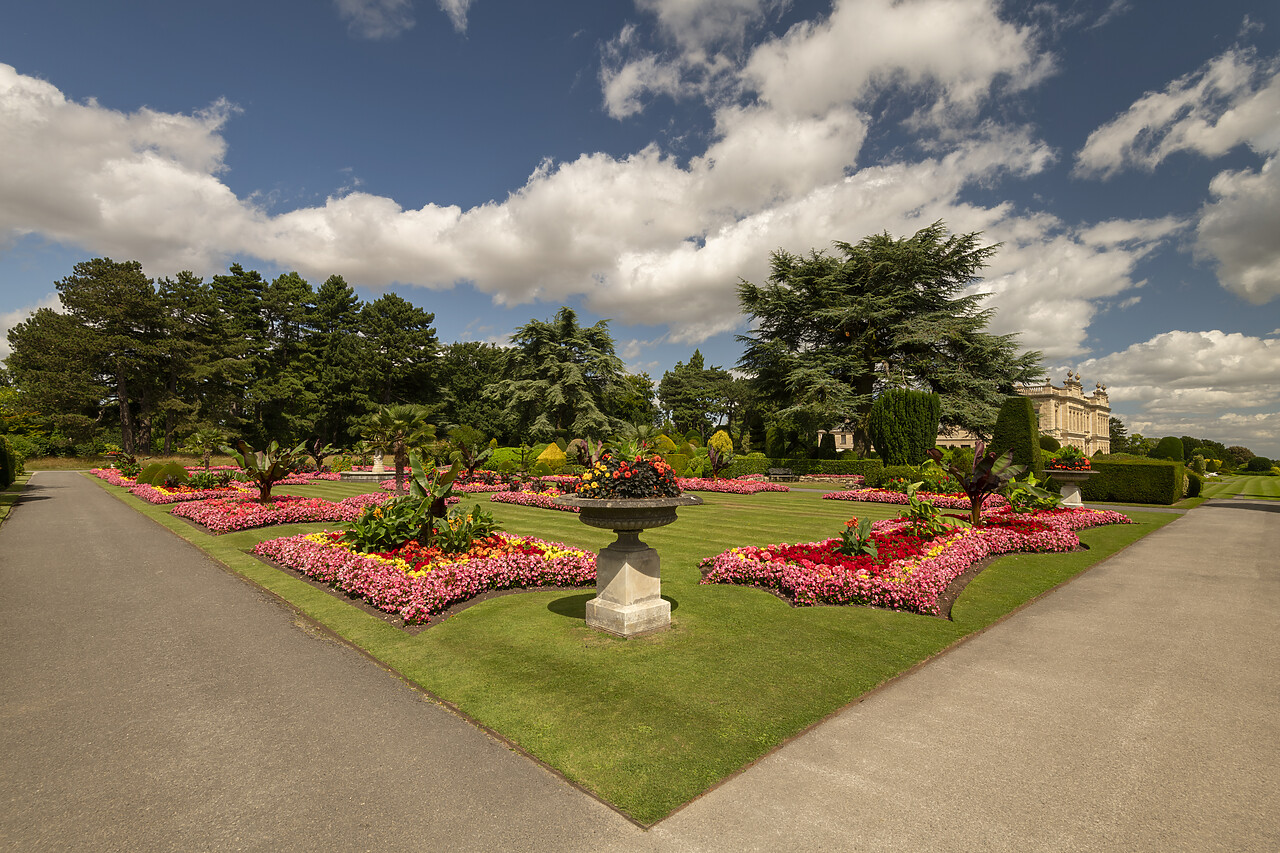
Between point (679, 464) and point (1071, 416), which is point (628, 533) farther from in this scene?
point (1071, 416)

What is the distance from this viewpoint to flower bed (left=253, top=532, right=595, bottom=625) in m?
6.60

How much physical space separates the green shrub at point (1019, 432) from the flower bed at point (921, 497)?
5126 mm

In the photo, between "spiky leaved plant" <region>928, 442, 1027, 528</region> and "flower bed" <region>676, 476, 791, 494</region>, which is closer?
"spiky leaved plant" <region>928, 442, 1027, 528</region>

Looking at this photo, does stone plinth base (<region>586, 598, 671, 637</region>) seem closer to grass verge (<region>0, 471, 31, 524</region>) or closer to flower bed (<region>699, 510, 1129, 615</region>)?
flower bed (<region>699, 510, 1129, 615</region>)

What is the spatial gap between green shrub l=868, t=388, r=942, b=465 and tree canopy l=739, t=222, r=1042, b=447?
136 inches

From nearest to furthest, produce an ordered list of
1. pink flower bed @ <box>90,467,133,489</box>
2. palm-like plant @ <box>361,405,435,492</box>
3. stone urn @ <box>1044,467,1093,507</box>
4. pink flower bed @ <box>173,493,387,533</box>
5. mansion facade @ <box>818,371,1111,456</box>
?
pink flower bed @ <box>173,493,387,533</box>
stone urn @ <box>1044,467,1093,507</box>
palm-like plant @ <box>361,405,435,492</box>
pink flower bed @ <box>90,467,133,489</box>
mansion facade @ <box>818,371,1111,456</box>

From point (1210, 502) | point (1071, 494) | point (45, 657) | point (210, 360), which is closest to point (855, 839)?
point (45, 657)

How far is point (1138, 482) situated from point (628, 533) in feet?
67.1

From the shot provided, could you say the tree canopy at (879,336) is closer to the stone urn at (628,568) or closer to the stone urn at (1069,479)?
the stone urn at (1069,479)

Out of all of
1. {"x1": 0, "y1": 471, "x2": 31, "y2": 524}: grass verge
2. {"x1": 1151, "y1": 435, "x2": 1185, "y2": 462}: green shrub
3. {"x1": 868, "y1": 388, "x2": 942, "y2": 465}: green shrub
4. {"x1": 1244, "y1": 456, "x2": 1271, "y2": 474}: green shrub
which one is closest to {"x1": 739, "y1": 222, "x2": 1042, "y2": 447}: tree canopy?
{"x1": 868, "y1": 388, "x2": 942, "y2": 465}: green shrub

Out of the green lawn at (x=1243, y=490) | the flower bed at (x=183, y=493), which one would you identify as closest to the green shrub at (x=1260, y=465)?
the green lawn at (x=1243, y=490)

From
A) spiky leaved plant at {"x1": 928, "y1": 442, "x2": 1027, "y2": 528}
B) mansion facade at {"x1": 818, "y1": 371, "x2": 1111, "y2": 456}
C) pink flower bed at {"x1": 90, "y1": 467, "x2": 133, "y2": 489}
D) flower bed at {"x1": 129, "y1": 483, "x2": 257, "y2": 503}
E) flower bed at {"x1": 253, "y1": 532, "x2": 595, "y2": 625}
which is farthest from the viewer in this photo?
mansion facade at {"x1": 818, "y1": 371, "x2": 1111, "y2": 456}

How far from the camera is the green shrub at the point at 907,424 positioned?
24594 millimetres

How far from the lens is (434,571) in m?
7.16
